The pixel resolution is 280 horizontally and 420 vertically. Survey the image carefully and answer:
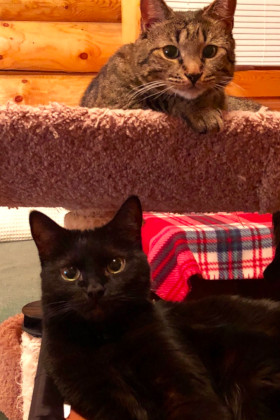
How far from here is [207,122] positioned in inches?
30.7

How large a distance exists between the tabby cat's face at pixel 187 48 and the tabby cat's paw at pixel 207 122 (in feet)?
0.40

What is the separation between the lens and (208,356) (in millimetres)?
770

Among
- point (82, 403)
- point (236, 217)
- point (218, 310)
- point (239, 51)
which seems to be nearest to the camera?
point (82, 403)

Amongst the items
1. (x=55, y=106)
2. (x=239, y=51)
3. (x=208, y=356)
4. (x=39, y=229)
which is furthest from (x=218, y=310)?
(x=239, y=51)

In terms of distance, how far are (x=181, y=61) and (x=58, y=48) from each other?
1.62 metres

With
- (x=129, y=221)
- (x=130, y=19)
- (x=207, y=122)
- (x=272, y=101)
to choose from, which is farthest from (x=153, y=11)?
(x=272, y=101)

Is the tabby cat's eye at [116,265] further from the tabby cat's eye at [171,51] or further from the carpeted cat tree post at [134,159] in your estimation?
the tabby cat's eye at [171,51]

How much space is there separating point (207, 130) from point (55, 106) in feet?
0.95

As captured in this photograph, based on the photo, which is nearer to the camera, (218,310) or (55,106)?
(55,106)

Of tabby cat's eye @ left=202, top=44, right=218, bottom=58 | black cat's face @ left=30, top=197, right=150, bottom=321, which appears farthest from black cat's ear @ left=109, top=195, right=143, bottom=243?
tabby cat's eye @ left=202, top=44, right=218, bottom=58

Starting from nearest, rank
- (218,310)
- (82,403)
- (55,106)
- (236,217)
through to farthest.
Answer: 1. (82,403)
2. (55,106)
3. (218,310)
4. (236,217)

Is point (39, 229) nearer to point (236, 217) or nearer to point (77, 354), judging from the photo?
point (77, 354)

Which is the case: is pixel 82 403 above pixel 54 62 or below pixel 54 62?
below

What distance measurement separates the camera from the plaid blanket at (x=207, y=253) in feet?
4.03
